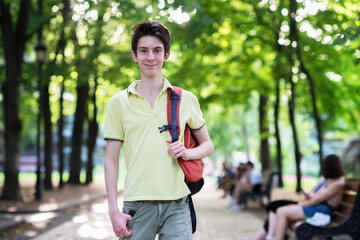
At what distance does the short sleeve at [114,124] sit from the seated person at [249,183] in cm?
1367

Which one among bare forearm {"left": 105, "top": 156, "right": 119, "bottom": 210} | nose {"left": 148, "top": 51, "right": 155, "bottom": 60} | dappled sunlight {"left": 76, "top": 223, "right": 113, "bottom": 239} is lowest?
dappled sunlight {"left": 76, "top": 223, "right": 113, "bottom": 239}

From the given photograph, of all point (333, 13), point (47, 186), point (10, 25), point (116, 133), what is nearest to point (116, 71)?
point (10, 25)

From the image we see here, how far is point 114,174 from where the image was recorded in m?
2.87

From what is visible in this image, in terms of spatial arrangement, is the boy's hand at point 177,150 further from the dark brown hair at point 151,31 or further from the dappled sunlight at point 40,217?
the dappled sunlight at point 40,217

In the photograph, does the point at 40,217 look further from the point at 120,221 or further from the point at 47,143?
the point at 120,221

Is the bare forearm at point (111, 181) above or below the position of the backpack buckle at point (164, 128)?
below

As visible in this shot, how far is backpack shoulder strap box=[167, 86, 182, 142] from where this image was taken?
111 inches

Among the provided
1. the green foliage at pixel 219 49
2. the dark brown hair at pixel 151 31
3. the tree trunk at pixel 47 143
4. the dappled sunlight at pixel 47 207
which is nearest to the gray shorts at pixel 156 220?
the dark brown hair at pixel 151 31

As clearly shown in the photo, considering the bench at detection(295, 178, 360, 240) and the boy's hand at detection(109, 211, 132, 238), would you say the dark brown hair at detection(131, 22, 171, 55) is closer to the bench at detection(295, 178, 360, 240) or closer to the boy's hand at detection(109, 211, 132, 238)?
the boy's hand at detection(109, 211, 132, 238)

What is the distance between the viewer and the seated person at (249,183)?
16.2 m

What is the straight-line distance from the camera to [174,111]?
113 inches

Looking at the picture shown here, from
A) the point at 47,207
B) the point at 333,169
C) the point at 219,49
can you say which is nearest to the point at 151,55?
the point at 333,169

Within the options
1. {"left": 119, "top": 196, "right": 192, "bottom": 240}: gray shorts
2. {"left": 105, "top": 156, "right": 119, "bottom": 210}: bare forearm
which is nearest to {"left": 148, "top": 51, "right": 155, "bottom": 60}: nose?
{"left": 105, "top": 156, "right": 119, "bottom": 210}: bare forearm

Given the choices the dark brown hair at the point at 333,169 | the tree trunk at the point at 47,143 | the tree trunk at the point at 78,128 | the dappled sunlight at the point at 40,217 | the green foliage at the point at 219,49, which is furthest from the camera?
the tree trunk at the point at 78,128
